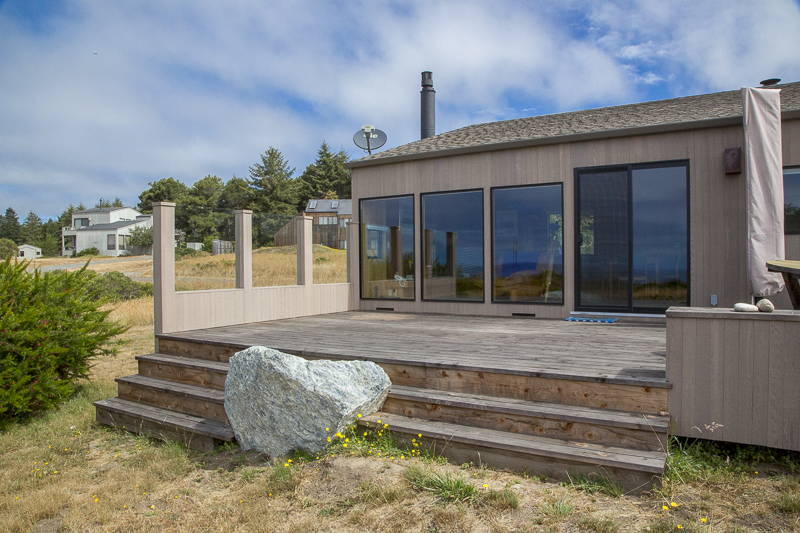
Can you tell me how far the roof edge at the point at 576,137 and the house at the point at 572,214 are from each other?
0.06 feet

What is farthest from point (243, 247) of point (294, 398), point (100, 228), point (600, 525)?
point (100, 228)

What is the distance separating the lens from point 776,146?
4645 mm

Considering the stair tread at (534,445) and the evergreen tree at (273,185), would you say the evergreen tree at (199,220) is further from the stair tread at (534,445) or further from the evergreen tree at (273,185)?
the evergreen tree at (273,185)

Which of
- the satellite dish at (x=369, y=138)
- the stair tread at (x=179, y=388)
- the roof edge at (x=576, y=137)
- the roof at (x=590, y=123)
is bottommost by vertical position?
the stair tread at (x=179, y=388)

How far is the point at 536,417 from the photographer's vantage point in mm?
2932

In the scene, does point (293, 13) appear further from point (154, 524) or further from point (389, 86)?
point (154, 524)

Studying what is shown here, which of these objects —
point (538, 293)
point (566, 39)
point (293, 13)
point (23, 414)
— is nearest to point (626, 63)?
point (566, 39)

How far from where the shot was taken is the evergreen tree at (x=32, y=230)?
181 ft

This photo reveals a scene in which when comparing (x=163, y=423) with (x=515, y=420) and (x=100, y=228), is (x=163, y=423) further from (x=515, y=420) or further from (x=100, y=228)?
(x=100, y=228)

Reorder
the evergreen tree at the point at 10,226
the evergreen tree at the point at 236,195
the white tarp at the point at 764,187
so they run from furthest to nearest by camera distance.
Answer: the evergreen tree at the point at 10,226 < the evergreen tree at the point at 236,195 < the white tarp at the point at 764,187

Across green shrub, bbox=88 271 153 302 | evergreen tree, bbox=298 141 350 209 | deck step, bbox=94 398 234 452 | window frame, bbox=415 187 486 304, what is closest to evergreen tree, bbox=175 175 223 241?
deck step, bbox=94 398 234 452

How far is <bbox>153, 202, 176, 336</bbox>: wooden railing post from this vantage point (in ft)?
16.8

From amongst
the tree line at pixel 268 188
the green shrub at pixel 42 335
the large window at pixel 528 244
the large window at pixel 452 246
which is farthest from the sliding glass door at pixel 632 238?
Result: the tree line at pixel 268 188

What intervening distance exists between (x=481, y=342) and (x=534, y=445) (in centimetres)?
183
